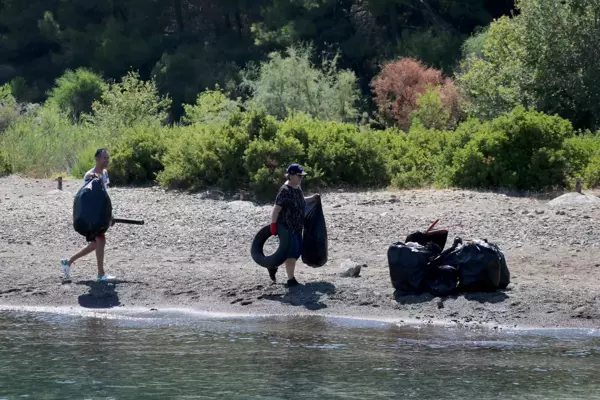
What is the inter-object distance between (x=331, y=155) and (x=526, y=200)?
13.3 feet

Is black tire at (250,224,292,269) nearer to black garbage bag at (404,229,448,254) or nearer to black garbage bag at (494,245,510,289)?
black garbage bag at (404,229,448,254)

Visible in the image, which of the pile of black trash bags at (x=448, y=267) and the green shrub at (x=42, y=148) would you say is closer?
the pile of black trash bags at (x=448, y=267)

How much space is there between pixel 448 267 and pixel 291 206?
187 centimetres

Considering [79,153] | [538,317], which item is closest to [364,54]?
[79,153]

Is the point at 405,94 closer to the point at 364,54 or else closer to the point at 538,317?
the point at 364,54

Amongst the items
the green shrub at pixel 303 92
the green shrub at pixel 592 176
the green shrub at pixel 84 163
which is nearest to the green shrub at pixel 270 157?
the green shrub at pixel 592 176

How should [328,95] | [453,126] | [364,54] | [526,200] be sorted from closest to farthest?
[526,200], [453,126], [328,95], [364,54]

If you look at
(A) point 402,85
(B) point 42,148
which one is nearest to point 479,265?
(B) point 42,148

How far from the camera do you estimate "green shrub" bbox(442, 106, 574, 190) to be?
730 inches

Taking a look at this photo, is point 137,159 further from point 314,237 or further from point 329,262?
point 314,237

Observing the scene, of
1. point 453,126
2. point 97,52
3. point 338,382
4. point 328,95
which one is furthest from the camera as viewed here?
point 97,52

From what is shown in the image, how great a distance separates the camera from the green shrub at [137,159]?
22.0 m

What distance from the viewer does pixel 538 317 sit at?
36.6ft

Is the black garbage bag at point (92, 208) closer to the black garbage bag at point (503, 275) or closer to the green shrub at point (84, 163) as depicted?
the black garbage bag at point (503, 275)
